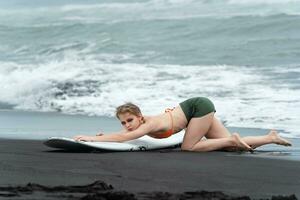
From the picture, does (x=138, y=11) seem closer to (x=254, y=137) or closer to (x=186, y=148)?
(x=254, y=137)

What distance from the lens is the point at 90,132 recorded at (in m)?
10.6

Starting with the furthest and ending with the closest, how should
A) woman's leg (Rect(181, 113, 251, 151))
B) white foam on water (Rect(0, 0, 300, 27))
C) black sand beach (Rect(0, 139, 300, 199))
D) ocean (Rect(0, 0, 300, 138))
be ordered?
white foam on water (Rect(0, 0, 300, 27)), ocean (Rect(0, 0, 300, 138)), woman's leg (Rect(181, 113, 251, 151)), black sand beach (Rect(0, 139, 300, 199))

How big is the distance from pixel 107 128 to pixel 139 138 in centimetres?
273

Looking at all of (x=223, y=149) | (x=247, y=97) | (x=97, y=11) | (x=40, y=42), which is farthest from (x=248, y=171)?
(x=97, y=11)

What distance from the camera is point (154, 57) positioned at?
20.8m

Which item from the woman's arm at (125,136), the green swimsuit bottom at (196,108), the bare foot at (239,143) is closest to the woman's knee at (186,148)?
the green swimsuit bottom at (196,108)

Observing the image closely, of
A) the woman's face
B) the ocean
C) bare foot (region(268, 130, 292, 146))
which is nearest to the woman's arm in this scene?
the woman's face

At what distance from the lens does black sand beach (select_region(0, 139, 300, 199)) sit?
17.4 feet

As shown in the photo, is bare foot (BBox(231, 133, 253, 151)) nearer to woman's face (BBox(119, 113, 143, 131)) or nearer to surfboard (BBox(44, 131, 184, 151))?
surfboard (BBox(44, 131, 184, 151))

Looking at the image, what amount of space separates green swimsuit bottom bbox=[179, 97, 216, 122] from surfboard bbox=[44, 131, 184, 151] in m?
0.30

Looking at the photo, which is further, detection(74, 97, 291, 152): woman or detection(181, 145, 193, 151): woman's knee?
detection(181, 145, 193, 151): woman's knee

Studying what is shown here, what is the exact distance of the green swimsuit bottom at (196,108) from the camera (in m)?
8.60

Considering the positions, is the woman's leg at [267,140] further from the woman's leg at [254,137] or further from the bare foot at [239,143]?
the bare foot at [239,143]

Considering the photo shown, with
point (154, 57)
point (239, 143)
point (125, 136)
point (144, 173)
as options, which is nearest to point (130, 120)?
point (125, 136)
